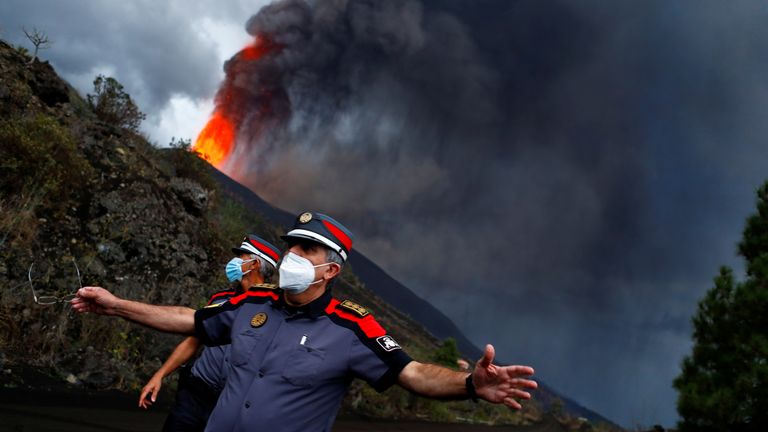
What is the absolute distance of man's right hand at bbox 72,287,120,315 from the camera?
3.20 m

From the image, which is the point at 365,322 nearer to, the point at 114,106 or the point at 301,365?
the point at 301,365

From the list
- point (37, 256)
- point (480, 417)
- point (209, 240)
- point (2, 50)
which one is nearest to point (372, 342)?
point (37, 256)

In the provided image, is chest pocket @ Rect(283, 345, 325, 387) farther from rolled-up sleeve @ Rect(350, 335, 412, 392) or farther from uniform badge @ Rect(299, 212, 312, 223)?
uniform badge @ Rect(299, 212, 312, 223)

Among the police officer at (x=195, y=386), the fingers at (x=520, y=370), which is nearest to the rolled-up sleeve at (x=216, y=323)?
the police officer at (x=195, y=386)

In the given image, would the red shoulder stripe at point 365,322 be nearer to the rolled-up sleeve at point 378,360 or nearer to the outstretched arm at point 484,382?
the rolled-up sleeve at point 378,360

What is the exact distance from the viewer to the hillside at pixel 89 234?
392 inches

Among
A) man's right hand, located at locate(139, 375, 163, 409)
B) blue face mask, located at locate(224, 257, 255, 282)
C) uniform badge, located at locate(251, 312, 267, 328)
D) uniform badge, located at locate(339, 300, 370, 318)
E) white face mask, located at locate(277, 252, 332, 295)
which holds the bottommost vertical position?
man's right hand, located at locate(139, 375, 163, 409)

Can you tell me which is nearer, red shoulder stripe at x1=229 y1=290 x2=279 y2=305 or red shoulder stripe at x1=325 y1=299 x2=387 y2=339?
red shoulder stripe at x1=325 y1=299 x2=387 y2=339

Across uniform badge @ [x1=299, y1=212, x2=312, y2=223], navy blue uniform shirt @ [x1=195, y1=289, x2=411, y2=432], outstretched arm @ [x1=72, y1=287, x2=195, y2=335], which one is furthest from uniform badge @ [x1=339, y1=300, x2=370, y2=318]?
outstretched arm @ [x1=72, y1=287, x2=195, y2=335]

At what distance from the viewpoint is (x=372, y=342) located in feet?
9.54

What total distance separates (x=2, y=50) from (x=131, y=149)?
3.79m

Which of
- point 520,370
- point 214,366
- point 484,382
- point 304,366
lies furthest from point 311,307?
point 214,366

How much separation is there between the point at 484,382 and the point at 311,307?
980 millimetres

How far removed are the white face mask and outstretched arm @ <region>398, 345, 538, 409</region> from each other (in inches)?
29.7
